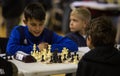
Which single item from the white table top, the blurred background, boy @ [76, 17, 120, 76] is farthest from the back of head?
the blurred background

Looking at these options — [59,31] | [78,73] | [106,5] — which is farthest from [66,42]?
[59,31]

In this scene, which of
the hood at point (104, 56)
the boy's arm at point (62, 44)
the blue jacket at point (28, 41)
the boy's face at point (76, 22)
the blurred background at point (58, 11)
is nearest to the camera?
the hood at point (104, 56)

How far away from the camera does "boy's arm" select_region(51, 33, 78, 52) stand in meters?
3.84

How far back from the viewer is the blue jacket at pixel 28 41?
3680 millimetres

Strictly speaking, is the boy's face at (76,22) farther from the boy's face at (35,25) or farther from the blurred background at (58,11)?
the blurred background at (58,11)

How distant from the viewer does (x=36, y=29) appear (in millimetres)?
3783

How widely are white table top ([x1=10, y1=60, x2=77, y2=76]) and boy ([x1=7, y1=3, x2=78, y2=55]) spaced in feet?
1.23

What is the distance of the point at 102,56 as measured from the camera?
9.07ft

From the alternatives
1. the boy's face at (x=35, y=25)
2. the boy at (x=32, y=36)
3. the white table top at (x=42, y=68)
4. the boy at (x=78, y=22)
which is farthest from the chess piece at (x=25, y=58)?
the boy at (x=78, y=22)

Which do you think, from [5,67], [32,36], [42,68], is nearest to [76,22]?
[32,36]

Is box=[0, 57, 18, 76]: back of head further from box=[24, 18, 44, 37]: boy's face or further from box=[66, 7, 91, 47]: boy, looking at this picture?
box=[66, 7, 91, 47]: boy

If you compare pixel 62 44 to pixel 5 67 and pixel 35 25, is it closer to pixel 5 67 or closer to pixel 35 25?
pixel 35 25

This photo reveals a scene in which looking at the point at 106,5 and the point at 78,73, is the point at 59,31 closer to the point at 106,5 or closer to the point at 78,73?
the point at 106,5

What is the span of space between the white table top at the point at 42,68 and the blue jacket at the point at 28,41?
35 centimetres
